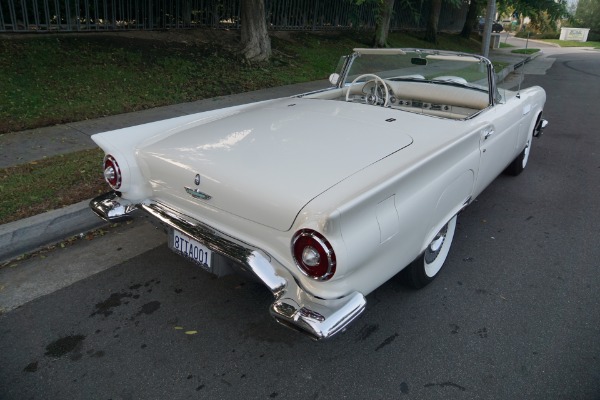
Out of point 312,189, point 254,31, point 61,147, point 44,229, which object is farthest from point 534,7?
point 44,229

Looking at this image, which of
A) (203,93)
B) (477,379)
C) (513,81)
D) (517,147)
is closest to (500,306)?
(477,379)

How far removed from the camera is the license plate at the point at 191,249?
2.52m

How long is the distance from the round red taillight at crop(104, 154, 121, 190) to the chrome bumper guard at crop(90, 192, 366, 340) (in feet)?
1.78

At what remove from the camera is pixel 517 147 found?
4.39m

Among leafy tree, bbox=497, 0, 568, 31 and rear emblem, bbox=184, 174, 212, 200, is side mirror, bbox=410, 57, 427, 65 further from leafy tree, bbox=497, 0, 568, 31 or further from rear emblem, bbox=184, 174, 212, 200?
leafy tree, bbox=497, 0, 568, 31

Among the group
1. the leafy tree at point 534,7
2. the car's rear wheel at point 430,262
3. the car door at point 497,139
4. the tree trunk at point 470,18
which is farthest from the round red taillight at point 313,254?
the tree trunk at point 470,18

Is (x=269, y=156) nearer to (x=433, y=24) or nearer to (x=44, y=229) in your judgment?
(x=44, y=229)

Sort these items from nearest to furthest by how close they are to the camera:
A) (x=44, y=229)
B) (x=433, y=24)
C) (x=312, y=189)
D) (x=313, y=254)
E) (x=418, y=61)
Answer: (x=313, y=254) < (x=312, y=189) < (x=44, y=229) < (x=418, y=61) < (x=433, y=24)

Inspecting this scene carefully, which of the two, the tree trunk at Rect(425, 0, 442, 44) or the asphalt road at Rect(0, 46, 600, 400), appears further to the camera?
the tree trunk at Rect(425, 0, 442, 44)

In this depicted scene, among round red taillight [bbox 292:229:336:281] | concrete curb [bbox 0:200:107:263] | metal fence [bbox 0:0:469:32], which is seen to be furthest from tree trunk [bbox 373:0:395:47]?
round red taillight [bbox 292:229:336:281]

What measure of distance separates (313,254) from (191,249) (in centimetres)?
85

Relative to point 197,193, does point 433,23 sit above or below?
above

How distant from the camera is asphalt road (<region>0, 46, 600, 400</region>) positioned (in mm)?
2318

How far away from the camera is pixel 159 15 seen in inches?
423
